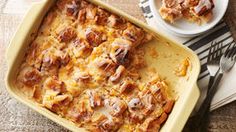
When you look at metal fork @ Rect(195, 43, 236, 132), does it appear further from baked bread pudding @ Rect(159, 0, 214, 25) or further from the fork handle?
baked bread pudding @ Rect(159, 0, 214, 25)

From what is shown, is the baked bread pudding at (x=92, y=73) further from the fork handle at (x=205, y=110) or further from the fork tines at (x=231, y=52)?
the fork tines at (x=231, y=52)

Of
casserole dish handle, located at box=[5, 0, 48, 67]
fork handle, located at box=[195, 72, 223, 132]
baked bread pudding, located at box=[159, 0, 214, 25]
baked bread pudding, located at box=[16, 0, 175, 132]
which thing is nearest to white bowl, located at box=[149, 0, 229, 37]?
baked bread pudding, located at box=[159, 0, 214, 25]

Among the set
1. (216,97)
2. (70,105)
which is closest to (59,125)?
(70,105)

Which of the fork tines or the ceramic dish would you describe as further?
the fork tines

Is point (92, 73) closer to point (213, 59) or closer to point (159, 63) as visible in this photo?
point (159, 63)

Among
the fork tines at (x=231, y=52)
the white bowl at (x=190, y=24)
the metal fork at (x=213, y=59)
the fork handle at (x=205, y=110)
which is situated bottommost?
the fork handle at (x=205, y=110)

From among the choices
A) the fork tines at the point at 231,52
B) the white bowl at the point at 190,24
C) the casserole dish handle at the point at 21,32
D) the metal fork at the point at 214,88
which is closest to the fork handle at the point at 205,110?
the metal fork at the point at 214,88

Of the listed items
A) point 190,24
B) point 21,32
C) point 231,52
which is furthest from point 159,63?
point 21,32
